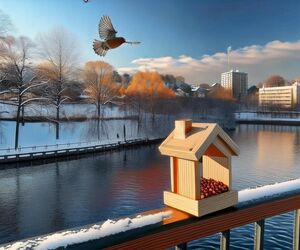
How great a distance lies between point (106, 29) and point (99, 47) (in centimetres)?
8

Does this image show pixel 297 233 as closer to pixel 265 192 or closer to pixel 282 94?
pixel 265 192

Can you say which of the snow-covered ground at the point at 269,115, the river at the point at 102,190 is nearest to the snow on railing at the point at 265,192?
the river at the point at 102,190

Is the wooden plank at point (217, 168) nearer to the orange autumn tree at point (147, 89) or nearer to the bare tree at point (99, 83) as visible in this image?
the bare tree at point (99, 83)

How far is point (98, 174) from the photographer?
15.6 metres

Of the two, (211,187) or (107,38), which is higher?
(107,38)

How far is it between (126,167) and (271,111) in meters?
49.7

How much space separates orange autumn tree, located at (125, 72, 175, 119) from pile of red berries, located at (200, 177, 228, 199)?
95.2 ft

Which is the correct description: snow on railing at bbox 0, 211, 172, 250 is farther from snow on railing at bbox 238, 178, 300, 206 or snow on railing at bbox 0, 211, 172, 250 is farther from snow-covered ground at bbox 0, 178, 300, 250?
snow on railing at bbox 238, 178, 300, 206

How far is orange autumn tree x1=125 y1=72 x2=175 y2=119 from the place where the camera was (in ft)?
101

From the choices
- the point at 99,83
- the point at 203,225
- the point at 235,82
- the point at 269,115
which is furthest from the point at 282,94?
the point at 203,225

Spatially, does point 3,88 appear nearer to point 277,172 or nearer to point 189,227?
point 277,172

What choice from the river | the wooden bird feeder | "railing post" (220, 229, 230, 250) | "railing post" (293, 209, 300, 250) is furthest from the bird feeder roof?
the river

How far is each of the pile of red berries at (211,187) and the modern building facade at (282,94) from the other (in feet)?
233

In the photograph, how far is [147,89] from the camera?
31.4 metres
